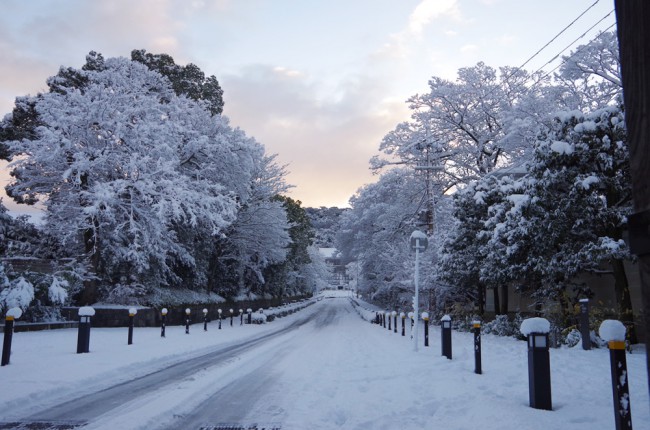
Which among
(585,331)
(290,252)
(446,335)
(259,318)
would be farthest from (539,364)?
(290,252)

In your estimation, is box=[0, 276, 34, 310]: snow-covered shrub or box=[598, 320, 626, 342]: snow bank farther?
box=[0, 276, 34, 310]: snow-covered shrub

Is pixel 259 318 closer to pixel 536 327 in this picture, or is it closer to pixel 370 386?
pixel 370 386

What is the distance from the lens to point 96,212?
18297 mm

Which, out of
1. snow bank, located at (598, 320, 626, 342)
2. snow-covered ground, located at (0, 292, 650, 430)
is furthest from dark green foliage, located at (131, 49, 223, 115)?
snow bank, located at (598, 320, 626, 342)

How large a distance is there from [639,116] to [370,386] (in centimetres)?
640

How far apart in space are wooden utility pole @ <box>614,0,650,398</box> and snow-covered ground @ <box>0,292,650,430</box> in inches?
153

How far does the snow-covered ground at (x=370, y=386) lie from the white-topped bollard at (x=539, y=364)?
16 cm

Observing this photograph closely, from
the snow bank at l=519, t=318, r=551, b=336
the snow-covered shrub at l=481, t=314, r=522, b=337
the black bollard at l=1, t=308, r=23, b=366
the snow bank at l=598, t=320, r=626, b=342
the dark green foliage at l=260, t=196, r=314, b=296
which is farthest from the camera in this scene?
the dark green foliage at l=260, t=196, r=314, b=296

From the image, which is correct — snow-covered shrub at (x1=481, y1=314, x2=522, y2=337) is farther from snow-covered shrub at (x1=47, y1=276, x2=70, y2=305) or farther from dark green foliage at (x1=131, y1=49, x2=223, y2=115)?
dark green foliage at (x1=131, y1=49, x2=223, y2=115)

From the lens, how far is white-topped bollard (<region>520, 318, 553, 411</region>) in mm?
5605

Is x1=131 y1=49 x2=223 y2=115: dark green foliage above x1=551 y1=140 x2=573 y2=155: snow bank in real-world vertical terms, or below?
above

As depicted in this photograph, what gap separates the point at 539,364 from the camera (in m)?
5.67

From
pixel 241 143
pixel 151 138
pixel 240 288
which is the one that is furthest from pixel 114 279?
pixel 240 288

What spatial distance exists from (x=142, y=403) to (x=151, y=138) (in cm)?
1807
